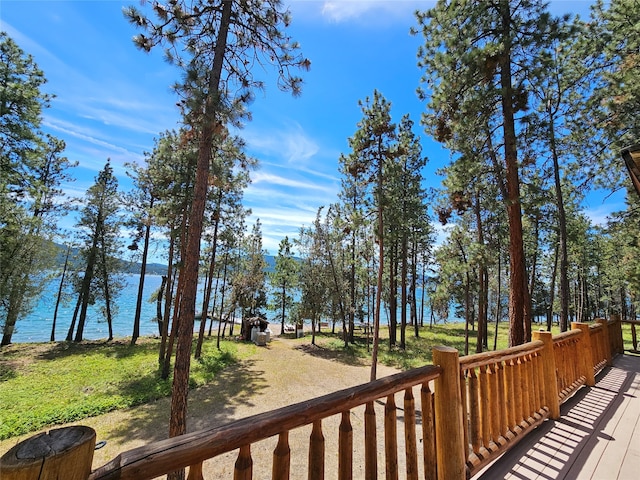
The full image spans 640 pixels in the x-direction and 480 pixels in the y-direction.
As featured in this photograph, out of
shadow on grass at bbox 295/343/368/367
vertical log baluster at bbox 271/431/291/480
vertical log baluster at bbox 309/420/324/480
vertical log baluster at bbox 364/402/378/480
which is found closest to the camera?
vertical log baluster at bbox 271/431/291/480

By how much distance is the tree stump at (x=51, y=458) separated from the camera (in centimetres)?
77

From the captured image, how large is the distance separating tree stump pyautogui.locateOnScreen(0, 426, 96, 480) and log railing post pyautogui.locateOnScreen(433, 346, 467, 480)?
217cm

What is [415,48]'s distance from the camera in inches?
288

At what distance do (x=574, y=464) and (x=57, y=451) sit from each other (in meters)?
4.08

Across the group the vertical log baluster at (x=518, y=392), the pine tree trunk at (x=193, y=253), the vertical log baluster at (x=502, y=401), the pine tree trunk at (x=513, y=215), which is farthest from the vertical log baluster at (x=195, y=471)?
the pine tree trunk at (x=513, y=215)

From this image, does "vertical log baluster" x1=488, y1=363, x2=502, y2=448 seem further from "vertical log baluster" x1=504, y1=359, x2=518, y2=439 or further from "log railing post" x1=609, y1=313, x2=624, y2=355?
"log railing post" x1=609, y1=313, x2=624, y2=355

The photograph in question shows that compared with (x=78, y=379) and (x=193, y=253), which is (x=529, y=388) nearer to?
(x=193, y=253)

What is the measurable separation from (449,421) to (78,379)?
517 inches

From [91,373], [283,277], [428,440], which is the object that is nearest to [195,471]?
[428,440]

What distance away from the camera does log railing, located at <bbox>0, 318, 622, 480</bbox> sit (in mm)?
990

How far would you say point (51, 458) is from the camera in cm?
79

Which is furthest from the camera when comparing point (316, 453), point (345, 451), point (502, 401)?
point (502, 401)

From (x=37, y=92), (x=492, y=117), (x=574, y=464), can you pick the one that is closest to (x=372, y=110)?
(x=492, y=117)

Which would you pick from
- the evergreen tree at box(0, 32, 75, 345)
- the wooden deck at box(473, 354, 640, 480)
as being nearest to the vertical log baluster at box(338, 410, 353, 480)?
the wooden deck at box(473, 354, 640, 480)
